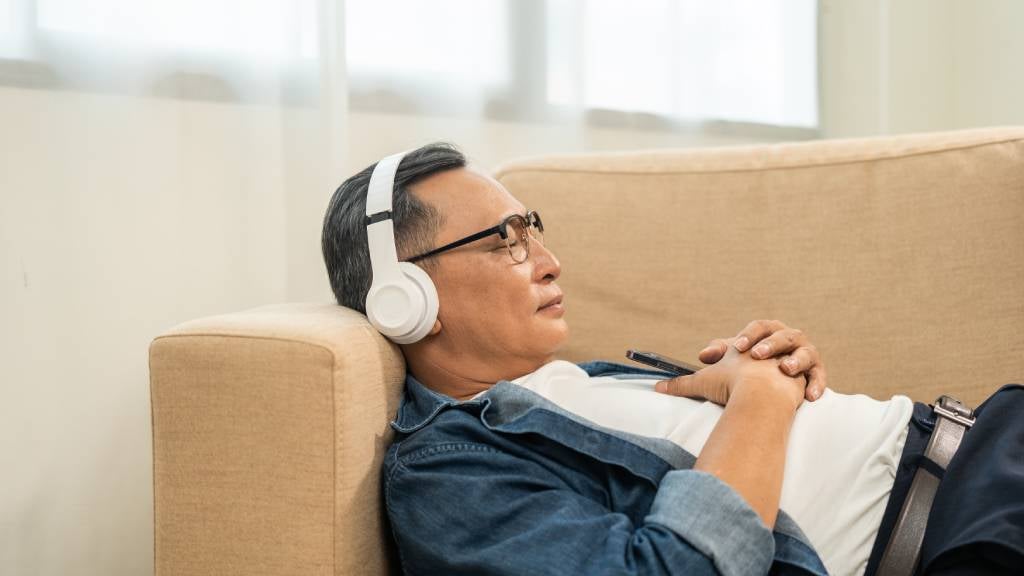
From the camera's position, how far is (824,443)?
3.69 feet

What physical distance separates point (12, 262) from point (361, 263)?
537mm

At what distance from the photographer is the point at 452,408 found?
1137mm

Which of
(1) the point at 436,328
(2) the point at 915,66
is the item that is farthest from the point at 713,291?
Result: (2) the point at 915,66

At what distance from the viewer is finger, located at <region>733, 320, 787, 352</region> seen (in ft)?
3.98

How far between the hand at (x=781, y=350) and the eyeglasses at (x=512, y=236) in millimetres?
289

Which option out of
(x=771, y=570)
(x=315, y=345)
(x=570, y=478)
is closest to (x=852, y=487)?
(x=771, y=570)

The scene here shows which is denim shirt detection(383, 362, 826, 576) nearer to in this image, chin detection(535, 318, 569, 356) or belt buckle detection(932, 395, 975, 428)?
chin detection(535, 318, 569, 356)

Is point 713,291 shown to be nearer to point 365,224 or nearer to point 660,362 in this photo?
point 660,362

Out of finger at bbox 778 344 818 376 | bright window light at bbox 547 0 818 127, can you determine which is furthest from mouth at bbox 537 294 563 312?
bright window light at bbox 547 0 818 127

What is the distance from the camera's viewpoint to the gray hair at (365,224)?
126 cm

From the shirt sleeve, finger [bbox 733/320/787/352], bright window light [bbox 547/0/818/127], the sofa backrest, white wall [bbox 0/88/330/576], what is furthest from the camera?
bright window light [bbox 547/0/818/127]

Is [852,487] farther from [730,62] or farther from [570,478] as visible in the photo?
[730,62]

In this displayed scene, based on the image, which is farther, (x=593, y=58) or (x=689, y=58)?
(x=689, y=58)

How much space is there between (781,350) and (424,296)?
0.47m
